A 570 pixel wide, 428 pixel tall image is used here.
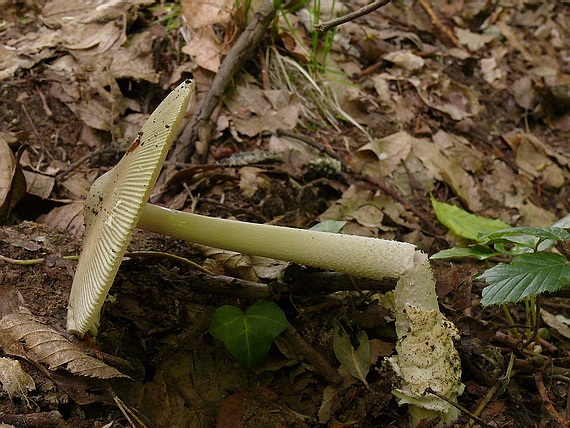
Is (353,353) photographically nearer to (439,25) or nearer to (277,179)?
(277,179)

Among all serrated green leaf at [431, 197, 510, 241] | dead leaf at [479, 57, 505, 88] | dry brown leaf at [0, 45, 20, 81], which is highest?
dry brown leaf at [0, 45, 20, 81]

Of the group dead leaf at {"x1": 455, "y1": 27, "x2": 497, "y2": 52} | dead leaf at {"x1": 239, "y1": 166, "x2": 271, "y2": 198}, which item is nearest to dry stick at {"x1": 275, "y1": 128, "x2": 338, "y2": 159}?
dead leaf at {"x1": 239, "y1": 166, "x2": 271, "y2": 198}

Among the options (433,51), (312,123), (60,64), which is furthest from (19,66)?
(433,51)

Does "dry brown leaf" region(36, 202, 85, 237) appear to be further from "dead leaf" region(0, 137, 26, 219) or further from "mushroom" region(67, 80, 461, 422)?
"mushroom" region(67, 80, 461, 422)

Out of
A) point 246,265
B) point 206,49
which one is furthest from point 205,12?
point 246,265

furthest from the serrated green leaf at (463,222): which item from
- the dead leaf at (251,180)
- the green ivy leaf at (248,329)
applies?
the green ivy leaf at (248,329)

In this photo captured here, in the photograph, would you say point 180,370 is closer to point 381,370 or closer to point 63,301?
point 63,301
